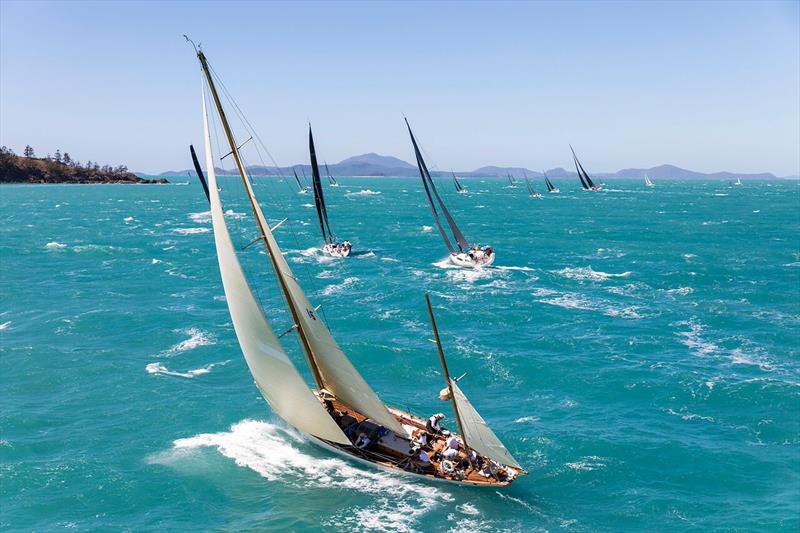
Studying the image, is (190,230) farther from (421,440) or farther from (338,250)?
(421,440)

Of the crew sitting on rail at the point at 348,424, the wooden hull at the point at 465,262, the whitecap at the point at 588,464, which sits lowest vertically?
the whitecap at the point at 588,464

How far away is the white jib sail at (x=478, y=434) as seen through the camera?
25.1 meters

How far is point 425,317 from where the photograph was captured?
53375 millimetres

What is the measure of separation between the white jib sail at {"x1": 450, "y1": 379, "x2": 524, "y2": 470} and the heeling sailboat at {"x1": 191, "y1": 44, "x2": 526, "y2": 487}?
0.05 m

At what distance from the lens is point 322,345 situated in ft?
94.3

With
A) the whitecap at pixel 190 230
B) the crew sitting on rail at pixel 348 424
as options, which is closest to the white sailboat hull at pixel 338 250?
the whitecap at pixel 190 230

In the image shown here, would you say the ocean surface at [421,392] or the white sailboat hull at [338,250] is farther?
the white sailboat hull at [338,250]

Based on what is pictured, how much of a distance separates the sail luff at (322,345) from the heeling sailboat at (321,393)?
46mm

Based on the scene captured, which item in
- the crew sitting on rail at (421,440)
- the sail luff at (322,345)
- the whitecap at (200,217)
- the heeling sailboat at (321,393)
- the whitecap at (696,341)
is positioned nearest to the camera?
the heeling sailboat at (321,393)

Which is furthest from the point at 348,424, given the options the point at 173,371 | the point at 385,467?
the point at 173,371

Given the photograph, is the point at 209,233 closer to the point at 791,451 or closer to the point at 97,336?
the point at 97,336

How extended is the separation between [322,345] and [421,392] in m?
10.8

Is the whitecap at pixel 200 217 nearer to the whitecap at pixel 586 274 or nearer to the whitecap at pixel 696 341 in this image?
the whitecap at pixel 586 274

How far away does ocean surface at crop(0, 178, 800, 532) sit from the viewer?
1017 inches
